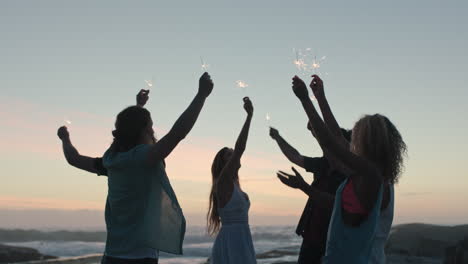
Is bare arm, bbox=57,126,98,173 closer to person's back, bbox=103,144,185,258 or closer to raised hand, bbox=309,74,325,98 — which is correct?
person's back, bbox=103,144,185,258

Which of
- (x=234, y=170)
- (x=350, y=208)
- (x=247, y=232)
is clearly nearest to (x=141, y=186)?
(x=350, y=208)

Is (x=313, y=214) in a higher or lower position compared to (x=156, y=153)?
lower

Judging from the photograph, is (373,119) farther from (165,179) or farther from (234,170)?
(234,170)

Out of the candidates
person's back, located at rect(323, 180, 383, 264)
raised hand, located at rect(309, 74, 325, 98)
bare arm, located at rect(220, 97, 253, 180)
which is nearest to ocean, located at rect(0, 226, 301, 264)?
bare arm, located at rect(220, 97, 253, 180)

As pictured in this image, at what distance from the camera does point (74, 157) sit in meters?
4.69

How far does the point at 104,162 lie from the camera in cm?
407

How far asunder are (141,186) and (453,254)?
1147cm

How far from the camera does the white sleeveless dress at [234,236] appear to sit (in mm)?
6512

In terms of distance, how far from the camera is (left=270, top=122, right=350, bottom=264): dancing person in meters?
5.72

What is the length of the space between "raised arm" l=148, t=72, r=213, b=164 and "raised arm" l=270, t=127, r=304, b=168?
3206 millimetres

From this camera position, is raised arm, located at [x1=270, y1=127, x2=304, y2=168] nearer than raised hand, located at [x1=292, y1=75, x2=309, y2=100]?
No

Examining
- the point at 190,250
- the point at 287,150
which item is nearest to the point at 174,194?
the point at 287,150

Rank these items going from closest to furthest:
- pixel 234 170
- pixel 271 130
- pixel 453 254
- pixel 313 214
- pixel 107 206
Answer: pixel 107 206, pixel 313 214, pixel 234 170, pixel 271 130, pixel 453 254

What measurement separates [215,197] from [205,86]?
3.42 metres
